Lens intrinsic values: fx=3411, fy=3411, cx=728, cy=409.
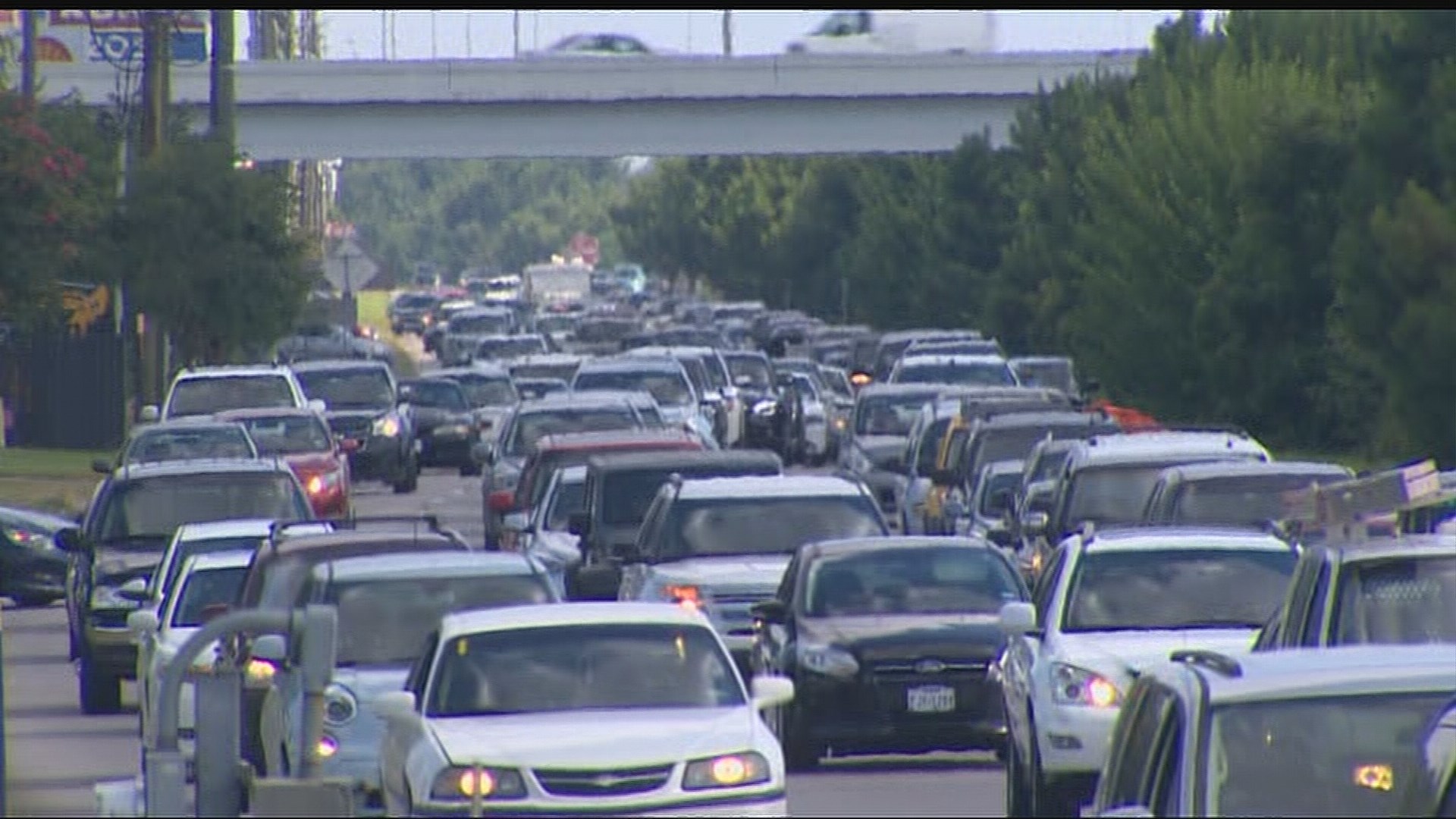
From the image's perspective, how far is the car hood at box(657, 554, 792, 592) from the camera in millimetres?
22391

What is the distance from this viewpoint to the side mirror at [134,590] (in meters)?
23.8

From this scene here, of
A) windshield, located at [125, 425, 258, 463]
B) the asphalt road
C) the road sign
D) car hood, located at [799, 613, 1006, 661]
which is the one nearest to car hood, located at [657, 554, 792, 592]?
the asphalt road

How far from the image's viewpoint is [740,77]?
257 feet

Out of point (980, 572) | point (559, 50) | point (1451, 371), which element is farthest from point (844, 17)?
point (980, 572)

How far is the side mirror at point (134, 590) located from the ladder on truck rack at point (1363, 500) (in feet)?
34.9

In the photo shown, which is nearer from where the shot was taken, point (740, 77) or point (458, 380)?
point (458, 380)

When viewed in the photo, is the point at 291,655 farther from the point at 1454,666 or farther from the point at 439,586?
the point at 1454,666

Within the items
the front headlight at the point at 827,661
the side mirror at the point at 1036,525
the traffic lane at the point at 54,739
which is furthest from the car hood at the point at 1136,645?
the side mirror at the point at 1036,525

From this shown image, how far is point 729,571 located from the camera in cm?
2277

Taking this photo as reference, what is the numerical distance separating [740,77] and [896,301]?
17.8 metres

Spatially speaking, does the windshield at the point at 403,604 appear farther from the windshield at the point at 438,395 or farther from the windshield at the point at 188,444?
the windshield at the point at 438,395

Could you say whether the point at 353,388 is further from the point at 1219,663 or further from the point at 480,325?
the point at 480,325

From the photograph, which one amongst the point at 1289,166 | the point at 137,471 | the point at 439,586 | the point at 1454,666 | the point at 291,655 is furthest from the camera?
the point at 1289,166

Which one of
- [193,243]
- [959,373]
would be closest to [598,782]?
[959,373]
